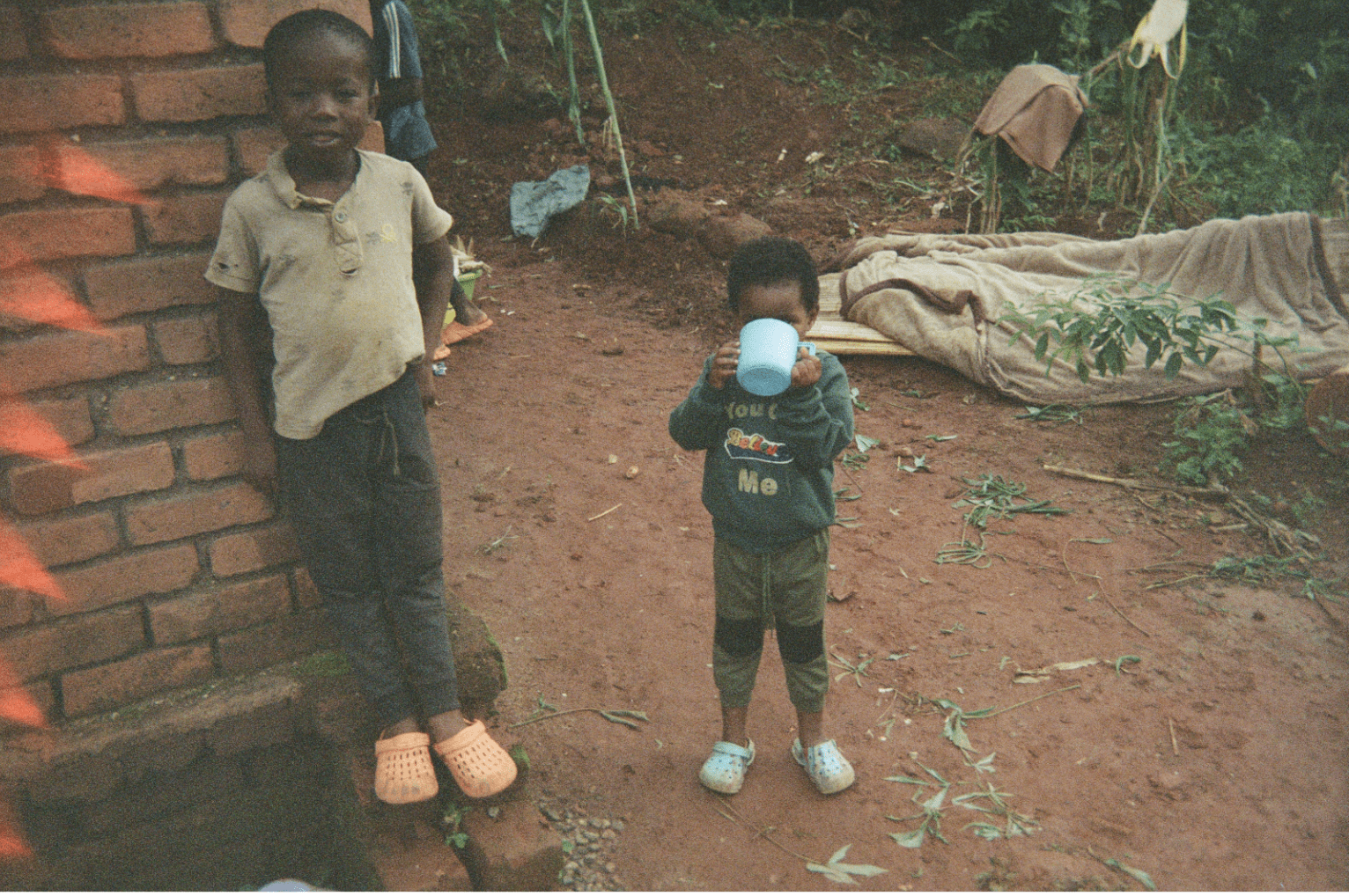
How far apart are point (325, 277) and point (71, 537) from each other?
76cm

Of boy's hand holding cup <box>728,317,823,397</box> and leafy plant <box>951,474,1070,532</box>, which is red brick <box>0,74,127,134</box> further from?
leafy plant <box>951,474,1070,532</box>

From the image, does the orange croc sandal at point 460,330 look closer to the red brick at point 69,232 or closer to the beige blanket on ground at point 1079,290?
the beige blanket on ground at point 1079,290

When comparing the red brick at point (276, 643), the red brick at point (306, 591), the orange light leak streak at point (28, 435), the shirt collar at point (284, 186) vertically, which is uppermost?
the shirt collar at point (284, 186)

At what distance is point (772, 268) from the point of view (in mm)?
2031

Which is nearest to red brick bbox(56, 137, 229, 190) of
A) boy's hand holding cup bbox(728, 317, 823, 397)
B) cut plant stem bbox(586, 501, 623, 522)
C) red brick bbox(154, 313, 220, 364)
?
red brick bbox(154, 313, 220, 364)

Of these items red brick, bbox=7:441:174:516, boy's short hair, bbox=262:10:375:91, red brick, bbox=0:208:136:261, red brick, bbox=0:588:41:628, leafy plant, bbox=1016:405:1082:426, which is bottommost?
leafy plant, bbox=1016:405:1082:426

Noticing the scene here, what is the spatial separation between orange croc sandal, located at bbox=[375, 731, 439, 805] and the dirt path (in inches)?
16.4

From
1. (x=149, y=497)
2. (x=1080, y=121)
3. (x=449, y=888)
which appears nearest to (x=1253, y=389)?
(x=1080, y=121)

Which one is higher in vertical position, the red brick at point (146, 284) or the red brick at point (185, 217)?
the red brick at point (185, 217)

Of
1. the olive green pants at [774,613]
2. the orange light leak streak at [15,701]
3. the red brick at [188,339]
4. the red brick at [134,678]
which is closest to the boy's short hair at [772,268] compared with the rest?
the olive green pants at [774,613]

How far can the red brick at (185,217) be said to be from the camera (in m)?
1.92

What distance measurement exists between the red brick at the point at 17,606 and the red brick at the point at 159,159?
84 cm

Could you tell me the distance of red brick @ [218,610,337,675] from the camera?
2.21 m

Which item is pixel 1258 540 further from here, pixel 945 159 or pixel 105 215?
pixel 945 159
